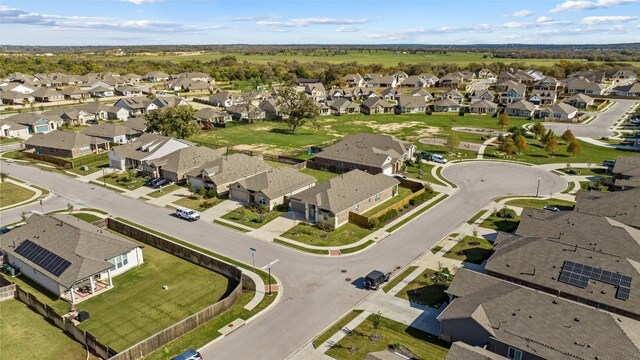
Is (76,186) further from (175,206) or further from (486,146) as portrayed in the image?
(486,146)

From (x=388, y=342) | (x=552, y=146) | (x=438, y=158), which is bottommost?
(x=388, y=342)

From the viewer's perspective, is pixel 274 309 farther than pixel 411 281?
No

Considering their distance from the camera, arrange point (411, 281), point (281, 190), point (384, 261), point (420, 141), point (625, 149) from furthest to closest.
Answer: point (420, 141) → point (625, 149) → point (281, 190) → point (384, 261) → point (411, 281)

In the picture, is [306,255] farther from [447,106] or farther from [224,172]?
[447,106]

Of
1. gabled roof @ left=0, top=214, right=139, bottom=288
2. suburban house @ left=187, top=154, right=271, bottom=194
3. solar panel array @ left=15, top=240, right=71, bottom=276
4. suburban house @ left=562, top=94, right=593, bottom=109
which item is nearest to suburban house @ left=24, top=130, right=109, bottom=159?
suburban house @ left=187, top=154, right=271, bottom=194

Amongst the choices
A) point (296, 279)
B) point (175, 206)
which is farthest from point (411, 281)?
point (175, 206)

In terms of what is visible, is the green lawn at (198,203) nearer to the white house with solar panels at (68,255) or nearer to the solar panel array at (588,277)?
the white house with solar panels at (68,255)

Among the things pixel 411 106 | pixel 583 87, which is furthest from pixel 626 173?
pixel 583 87
